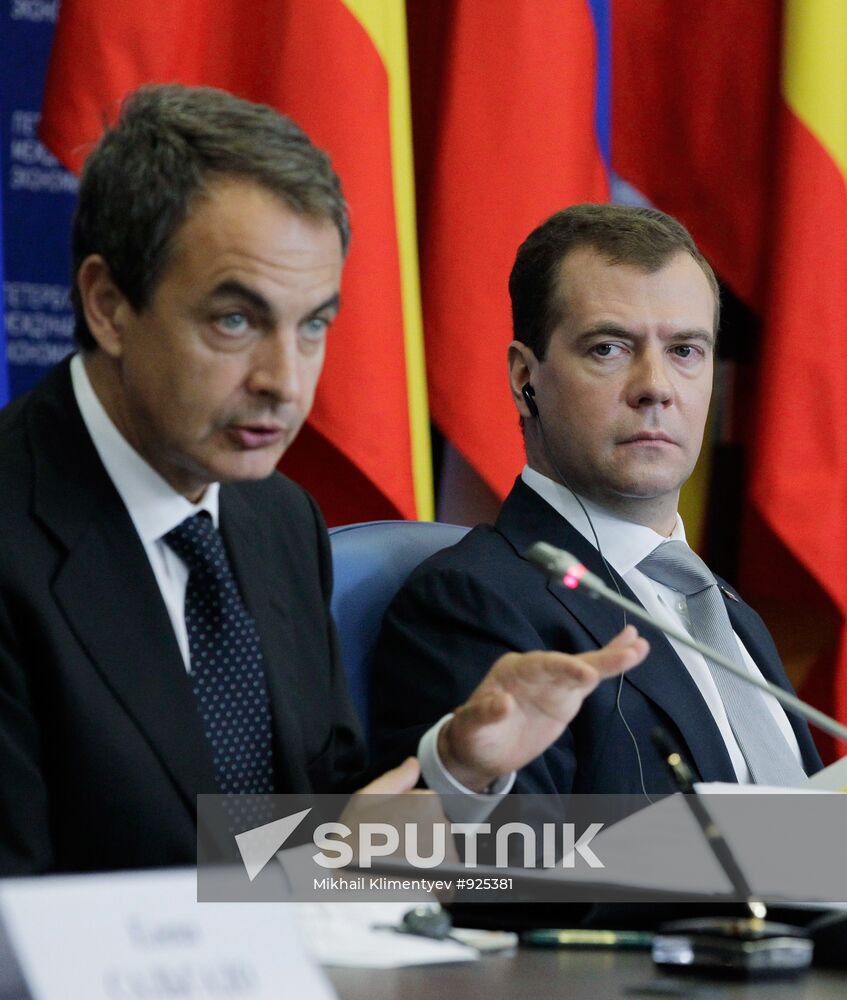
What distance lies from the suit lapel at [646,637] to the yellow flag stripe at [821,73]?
3.81 ft

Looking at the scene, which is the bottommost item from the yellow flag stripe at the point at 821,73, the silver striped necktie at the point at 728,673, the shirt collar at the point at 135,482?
the silver striped necktie at the point at 728,673

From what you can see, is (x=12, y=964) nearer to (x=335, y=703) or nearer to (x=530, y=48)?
(x=335, y=703)

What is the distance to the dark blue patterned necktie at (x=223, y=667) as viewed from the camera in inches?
60.4

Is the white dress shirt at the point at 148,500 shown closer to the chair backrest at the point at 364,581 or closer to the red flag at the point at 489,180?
the chair backrest at the point at 364,581

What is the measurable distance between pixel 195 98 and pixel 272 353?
278 millimetres

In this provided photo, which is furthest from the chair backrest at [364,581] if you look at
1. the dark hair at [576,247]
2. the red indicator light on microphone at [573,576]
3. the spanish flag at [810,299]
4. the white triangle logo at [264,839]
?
the spanish flag at [810,299]

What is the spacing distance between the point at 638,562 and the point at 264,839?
2.92 ft

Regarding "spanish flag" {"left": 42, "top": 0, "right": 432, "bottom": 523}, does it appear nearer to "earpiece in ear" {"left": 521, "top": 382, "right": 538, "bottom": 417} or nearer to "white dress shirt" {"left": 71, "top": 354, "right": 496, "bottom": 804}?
"earpiece in ear" {"left": 521, "top": 382, "right": 538, "bottom": 417}

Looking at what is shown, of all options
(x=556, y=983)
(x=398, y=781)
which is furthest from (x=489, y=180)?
(x=556, y=983)

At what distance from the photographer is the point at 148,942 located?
791 mm

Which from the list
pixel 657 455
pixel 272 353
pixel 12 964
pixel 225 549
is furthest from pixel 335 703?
pixel 12 964

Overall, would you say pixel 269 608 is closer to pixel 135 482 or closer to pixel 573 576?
pixel 135 482

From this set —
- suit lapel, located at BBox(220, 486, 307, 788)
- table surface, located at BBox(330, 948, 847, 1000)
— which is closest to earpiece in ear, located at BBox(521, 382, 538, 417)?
suit lapel, located at BBox(220, 486, 307, 788)

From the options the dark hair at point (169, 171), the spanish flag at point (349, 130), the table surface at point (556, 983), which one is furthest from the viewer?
the spanish flag at point (349, 130)
